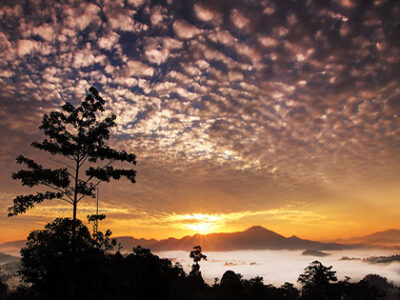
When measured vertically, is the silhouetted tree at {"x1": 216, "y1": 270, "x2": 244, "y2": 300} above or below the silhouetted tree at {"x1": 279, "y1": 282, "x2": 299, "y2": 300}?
above

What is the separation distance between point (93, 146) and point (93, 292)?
997 cm

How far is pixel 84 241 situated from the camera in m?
18.9

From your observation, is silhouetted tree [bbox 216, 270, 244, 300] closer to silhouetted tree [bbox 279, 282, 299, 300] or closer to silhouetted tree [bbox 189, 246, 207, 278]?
silhouetted tree [bbox 189, 246, 207, 278]

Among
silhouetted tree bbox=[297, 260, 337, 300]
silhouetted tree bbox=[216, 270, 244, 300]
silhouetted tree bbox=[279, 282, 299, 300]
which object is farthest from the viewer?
silhouetted tree bbox=[279, 282, 299, 300]

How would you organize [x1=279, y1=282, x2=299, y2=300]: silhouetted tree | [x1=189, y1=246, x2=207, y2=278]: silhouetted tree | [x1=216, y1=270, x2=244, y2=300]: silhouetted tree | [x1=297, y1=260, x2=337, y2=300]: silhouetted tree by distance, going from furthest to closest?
[x1=189, y1=246, x2=207, y2=278]: silhouetted tree < [x1=279, y1=282, x2=299, y2=300]: silhouetted tree < [x1=297, y1=260, x2=337, y2=300]: silhouetted tree < [x1=216, y1=270, x2=244, y2=300]: silhouetted tree

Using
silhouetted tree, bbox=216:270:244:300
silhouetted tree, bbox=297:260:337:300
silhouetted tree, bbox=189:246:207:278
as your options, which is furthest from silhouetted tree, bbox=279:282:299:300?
silhouetted tree, bbox=189:246:207:278

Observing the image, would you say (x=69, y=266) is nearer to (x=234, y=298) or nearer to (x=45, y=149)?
(x=45, y=149)

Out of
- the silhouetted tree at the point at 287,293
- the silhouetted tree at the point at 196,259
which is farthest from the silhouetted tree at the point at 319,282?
the silhouetted tree at the point at 196,259

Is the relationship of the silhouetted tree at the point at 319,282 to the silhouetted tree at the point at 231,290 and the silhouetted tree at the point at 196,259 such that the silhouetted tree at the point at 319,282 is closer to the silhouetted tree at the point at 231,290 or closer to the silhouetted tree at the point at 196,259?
the silhouetted tree at the point at 231,290

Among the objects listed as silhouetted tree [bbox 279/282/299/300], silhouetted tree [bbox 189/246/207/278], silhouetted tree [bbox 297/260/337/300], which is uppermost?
silhouetted tree [bbox 189/246/207/278]

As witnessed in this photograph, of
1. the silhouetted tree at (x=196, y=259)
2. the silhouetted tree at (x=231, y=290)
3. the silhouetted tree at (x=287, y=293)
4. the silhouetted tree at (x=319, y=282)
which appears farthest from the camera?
the silhouetted tree at (x=196, y=259)

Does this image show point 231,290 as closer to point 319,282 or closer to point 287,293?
point 319,282

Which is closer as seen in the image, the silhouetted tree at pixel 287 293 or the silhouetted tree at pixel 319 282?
the silhouetted tree at pixel 319 282

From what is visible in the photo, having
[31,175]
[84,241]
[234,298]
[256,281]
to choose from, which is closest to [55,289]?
[84,241]
